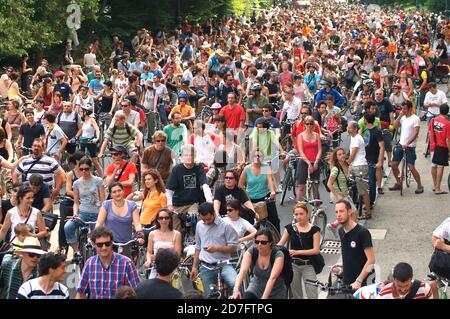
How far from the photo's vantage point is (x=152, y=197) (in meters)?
14.2

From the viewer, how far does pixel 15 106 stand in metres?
20.5

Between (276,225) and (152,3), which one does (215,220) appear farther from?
(152,3)

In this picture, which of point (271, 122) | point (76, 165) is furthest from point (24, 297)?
point (271, 122)

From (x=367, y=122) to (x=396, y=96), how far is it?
558 centimetres

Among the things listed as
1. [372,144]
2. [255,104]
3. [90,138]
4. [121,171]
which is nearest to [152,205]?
[121,171]

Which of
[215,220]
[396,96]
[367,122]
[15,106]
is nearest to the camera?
[215,220]

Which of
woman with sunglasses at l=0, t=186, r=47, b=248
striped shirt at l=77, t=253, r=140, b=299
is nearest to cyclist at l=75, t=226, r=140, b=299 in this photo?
striped shirt at l=77, t=253, r=140, b=299

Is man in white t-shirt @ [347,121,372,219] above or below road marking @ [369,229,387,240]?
above

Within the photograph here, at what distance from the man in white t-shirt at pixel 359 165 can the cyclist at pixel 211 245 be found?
5488 mm

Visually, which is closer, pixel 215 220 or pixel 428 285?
pixel 428 285

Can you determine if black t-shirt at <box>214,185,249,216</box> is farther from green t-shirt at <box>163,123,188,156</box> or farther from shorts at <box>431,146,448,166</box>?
shorts at <box>431,146,448,166</box>

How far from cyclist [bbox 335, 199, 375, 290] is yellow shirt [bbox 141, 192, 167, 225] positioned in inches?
115

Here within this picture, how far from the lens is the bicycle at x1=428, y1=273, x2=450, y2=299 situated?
11.6 meters

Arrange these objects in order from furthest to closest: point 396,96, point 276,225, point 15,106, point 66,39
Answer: point 66,39 → point 396,96 → point 15,106 → point 276,225
